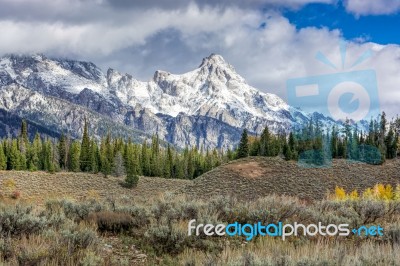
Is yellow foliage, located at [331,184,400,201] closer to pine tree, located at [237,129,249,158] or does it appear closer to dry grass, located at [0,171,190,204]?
dry grass, located at [0,171,190,204]

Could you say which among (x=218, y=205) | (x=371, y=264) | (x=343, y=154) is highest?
(x=343, y=154)

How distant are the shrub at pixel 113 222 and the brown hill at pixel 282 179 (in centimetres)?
3113

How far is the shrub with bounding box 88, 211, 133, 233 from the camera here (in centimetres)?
993

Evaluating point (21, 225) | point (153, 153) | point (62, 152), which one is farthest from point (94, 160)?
point (21, 225)

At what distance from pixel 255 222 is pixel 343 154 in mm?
76587

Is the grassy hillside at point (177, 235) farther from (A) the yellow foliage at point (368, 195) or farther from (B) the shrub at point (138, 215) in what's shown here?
(A) the yellow foliage at point (368, 195)

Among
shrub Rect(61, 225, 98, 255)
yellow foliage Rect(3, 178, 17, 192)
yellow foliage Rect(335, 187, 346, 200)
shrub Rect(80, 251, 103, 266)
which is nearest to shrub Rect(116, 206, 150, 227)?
shrub Rect(61, 225, 98, 255)

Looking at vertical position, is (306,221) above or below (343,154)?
below

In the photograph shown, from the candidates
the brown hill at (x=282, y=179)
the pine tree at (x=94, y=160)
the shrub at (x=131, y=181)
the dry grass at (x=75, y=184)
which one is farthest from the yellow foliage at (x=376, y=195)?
the pine tree at (x=94, y=160)

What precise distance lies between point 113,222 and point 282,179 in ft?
126

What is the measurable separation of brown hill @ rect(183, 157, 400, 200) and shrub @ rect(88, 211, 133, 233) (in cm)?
3113

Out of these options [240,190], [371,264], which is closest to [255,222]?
[371,264]

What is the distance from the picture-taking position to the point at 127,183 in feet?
230

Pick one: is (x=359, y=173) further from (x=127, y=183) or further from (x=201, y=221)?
(x=201, y=221)
